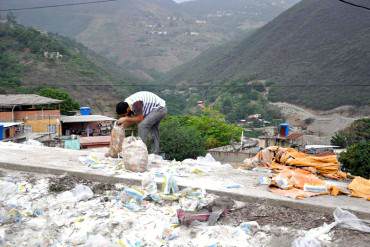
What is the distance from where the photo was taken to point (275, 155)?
6391 mm

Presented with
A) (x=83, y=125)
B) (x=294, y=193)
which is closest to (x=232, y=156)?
(x=83, y=125)

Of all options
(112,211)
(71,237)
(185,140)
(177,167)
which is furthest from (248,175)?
(185,140)

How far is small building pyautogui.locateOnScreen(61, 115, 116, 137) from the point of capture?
35.1m

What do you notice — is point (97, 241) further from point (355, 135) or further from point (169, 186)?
point (355, 135)

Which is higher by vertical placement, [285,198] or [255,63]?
[255,63]

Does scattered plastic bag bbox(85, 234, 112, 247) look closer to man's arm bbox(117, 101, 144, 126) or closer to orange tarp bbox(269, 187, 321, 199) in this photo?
orange tarp bbox(269, 187, 321, 199)

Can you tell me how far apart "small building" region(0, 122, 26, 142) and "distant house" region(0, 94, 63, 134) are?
2.54 m

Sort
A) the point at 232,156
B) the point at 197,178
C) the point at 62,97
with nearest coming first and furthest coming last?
the point at 197,178 < the point at 232,156 < the point at 62,97

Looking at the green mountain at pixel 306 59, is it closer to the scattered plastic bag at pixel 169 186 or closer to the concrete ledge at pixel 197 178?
the concrete ledge at pixel 197 178

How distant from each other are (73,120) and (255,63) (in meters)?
47.1

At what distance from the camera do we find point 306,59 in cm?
6912

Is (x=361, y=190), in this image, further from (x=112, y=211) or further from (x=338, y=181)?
(x=112, y=211)

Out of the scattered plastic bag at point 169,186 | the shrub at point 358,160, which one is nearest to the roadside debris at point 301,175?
the scattered plastic bag at point 169,186

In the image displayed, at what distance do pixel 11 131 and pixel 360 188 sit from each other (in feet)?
80.0
